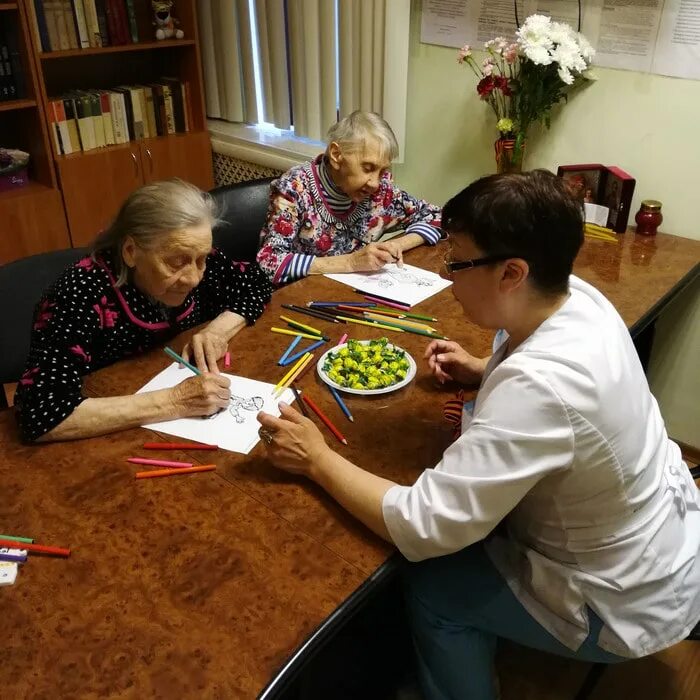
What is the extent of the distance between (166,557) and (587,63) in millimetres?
2072

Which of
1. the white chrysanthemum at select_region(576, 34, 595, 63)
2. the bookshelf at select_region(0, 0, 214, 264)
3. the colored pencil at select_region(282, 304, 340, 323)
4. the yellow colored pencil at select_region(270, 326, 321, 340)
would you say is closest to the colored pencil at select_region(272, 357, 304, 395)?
the yellow colored pencil at select_region(270, 326, 321, 340)

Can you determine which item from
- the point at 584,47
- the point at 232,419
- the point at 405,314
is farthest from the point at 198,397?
the point at 584,47

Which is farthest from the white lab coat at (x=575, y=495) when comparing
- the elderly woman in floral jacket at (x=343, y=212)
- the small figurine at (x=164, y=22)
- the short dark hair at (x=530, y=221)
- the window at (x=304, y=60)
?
the small figurine at (x=164, y=22)

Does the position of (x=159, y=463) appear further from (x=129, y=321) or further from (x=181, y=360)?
(x=129, y=321)

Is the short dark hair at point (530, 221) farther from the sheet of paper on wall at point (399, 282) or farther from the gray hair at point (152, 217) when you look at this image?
the sheet of paper on wall at point (399, 282)

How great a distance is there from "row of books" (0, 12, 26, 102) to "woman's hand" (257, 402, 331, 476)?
2.46 m

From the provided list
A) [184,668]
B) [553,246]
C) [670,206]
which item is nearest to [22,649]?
[184,668]

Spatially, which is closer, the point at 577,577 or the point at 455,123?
the point at 577,577

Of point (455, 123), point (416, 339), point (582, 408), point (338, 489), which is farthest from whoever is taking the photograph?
point (455, 123)

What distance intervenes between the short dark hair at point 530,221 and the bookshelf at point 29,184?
8.22ft

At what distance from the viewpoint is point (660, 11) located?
2061 millimetres

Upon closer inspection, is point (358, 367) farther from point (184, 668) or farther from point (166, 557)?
point (184, 668)

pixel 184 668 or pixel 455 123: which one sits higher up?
pixel 455 123

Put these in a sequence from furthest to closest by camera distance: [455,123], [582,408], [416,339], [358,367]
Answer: [455,123] < [416,339] < [358,367] < [582,408]
